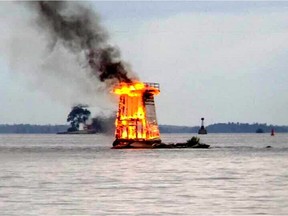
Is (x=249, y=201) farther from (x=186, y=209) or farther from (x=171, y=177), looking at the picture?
(x=171, y=177)

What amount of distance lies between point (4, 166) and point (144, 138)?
2064 inches

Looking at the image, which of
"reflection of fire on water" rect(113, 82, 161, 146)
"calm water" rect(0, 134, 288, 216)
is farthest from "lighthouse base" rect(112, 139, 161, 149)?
"calm water" rect(0, 134, 288, 216)

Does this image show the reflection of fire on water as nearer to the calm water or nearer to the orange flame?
the orange flame

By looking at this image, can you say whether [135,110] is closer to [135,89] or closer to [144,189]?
[135,89]

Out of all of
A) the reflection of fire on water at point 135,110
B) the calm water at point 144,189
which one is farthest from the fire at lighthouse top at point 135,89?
the calm water at point 144,189

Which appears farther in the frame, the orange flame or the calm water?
the orange flame

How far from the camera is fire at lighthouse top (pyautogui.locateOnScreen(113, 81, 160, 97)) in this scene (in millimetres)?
Answer: 171750

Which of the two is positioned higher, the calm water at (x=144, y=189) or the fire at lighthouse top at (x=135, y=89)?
the fire at lighthouse top at (x=135, y=89)

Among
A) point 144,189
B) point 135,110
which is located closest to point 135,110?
point 135,110

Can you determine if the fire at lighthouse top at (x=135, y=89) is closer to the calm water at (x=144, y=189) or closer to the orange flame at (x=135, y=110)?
the orange flame at (x=135, y=110)

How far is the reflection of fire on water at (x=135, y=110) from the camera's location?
17150cm

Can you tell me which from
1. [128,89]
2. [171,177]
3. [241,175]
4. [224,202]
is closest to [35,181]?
[171,177]

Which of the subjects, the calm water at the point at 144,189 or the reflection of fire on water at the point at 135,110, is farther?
the reflection of fire on water at the point at 135,110

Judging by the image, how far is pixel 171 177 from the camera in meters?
99.8
